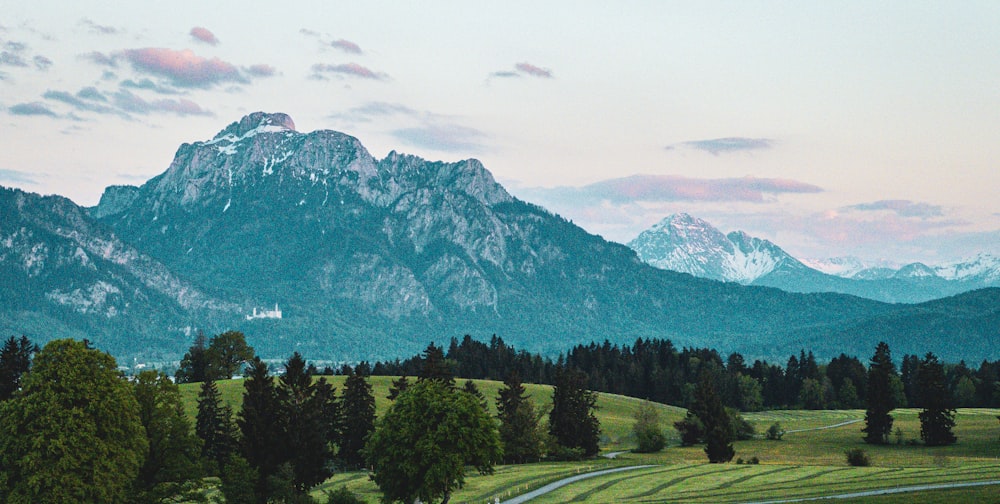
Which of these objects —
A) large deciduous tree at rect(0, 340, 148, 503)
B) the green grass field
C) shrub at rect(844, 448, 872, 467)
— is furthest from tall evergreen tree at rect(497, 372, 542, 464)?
large deciduous tree at rect(0, 340, 148, 503)

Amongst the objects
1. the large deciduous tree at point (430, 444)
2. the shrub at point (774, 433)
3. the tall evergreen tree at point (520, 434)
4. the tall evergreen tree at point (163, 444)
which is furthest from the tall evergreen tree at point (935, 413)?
the tall evergreen tree at point (163, 444)

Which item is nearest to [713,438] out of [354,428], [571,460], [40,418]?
[571,460]

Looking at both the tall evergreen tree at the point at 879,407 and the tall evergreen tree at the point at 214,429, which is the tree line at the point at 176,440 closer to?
the tall evergreen tree at the point at 214,429

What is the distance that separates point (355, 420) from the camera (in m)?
135

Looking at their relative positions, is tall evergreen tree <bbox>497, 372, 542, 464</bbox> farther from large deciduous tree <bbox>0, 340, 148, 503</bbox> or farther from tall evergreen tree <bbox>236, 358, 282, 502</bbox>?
large deciduous tree <bbox>0, 340, 148, 503</bbox>

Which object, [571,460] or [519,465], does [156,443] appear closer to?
[519,465]

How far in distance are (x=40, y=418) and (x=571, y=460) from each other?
275 feet

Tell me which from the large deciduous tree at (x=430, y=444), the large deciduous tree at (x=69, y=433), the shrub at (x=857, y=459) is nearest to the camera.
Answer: the large deciduous tree at (x=69, y=433)

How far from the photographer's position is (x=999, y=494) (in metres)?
68.6

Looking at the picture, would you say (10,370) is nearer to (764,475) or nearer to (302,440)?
(302,440)

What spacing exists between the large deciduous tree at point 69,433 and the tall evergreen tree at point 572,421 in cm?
7854

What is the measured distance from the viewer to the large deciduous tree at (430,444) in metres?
85.3

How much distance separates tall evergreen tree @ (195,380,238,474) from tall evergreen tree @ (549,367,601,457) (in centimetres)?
4890

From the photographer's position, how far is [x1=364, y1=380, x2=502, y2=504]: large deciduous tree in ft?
280
